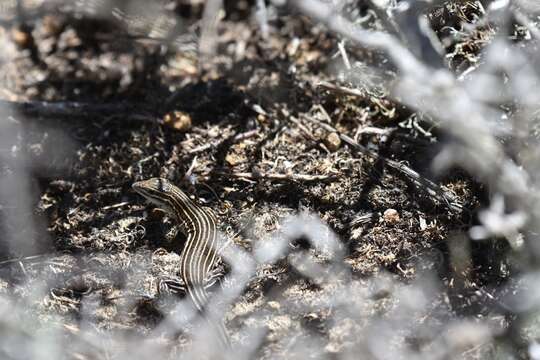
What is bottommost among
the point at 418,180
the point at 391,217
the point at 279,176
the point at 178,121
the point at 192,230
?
the point at 192,230

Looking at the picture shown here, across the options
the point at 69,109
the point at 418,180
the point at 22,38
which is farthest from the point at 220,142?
the point at 22,38

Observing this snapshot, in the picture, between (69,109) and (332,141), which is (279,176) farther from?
(69,109)

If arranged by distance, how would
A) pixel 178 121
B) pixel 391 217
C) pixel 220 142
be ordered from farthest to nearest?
pixel 178 121
pixel 220 142
pixel 391 217

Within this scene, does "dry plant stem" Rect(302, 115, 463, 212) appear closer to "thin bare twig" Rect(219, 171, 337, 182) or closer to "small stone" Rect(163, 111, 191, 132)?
"thin bare twig" Rect(219, 171, 337, 182)

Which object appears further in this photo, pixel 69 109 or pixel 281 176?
pixel 69 109

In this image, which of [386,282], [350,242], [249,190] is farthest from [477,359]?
[249,190]

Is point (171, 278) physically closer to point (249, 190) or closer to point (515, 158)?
point (249, 190)
